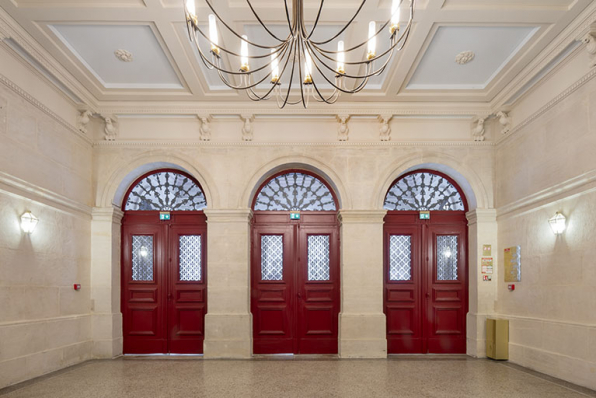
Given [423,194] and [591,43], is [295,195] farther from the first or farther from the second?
[591,43]

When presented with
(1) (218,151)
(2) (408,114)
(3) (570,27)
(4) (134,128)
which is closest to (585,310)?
(3) (570,27)

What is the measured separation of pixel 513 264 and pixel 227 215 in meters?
4.33

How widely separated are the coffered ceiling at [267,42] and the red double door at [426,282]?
2.11 metres

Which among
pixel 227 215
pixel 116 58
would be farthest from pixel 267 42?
pixel 227 215

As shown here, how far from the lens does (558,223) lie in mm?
6023

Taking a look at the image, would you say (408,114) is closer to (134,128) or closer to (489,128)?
(489,128)

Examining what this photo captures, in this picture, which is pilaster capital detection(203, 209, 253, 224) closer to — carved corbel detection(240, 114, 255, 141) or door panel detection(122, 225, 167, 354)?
door panel detection(122, 225, 167, 354)

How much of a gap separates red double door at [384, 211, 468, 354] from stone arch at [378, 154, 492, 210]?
54 cm

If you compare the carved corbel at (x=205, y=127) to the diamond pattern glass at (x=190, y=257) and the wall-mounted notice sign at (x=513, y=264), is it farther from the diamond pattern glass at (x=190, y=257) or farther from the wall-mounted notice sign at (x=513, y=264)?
the wall-mounted notice sign at (x=513, y=264)

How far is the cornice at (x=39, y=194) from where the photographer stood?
5664 millimetres

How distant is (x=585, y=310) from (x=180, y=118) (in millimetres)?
6245

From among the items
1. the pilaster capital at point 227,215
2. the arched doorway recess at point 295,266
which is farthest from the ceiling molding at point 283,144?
the pilaster capital at point 227,215

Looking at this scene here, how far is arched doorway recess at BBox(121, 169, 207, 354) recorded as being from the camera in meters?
8.30

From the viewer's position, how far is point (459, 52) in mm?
6473
